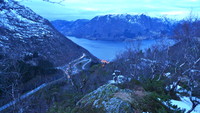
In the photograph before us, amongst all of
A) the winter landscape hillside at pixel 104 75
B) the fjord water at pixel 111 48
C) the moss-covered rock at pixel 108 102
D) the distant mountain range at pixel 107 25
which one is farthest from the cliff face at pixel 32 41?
the distant mountain range at pixel 107 25

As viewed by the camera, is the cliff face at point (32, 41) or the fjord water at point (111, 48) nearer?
the fjord water at point (111, 48)

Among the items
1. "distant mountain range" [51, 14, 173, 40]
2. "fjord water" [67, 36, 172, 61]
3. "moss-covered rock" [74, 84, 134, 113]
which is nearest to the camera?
"moss-covered rock" [74, 84, 134, 113]

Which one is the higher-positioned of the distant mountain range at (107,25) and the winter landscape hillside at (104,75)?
the distant mountain range at (107,25)

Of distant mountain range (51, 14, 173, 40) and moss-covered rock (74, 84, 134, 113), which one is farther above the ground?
distant mountain range (51, 14, 173, 40)

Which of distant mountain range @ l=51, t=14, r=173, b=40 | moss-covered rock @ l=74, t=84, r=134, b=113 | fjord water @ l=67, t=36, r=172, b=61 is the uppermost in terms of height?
distant mountain range @ l=51, t=14, r=173, b=40

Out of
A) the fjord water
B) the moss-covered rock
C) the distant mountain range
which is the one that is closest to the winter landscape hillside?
the moss-covered rock

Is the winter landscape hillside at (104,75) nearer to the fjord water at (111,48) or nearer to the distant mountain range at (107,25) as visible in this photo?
the fjord water at (111,48)

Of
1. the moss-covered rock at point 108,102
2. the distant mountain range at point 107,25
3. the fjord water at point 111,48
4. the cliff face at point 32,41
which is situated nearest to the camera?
the moss-covered rock at point 108,102

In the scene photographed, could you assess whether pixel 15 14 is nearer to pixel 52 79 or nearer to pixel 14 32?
pixel 14 32

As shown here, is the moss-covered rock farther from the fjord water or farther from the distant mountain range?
the distant mountain range

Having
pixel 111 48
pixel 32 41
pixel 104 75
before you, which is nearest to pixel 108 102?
pixel 104 75

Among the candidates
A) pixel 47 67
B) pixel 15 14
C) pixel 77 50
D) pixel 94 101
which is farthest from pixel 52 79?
pixel 15 14

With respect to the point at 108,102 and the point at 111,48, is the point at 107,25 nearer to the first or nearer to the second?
the point at 111,48
